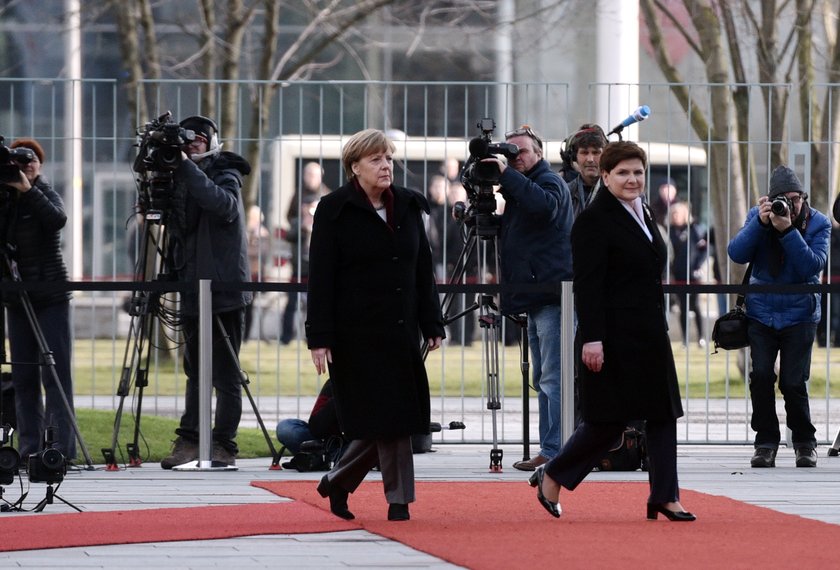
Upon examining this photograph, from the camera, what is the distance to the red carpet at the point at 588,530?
707cm

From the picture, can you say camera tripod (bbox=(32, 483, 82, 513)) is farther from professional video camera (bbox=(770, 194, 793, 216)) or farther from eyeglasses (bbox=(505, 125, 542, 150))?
professional video camera (bbox=(770, 194, 793, 216))

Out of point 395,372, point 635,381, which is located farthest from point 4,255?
point 635,381

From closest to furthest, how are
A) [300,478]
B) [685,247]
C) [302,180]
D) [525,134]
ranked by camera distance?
[300,478], [525,134], [302,180], [685,247]

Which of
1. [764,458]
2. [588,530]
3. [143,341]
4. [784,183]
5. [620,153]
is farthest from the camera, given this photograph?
[143,341]

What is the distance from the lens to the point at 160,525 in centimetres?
819

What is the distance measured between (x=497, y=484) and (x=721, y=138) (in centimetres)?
443

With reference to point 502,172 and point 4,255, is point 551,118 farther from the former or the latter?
point 4,255

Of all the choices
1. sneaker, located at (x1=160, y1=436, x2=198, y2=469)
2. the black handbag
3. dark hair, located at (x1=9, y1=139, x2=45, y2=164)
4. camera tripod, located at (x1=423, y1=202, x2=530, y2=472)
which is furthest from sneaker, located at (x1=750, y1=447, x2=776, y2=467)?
dark hair, located at (x1=9, y1=139, x2=45, y2=164)

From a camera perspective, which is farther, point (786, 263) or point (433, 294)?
point (786, 263)

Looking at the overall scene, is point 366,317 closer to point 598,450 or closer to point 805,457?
point 598,450

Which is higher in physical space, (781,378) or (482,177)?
(482,177)

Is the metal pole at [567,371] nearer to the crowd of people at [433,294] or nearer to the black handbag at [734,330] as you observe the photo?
the crowd of people at [433,294]

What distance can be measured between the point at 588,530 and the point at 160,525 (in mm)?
1745

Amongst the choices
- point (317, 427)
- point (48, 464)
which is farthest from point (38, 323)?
point (48, 464)
